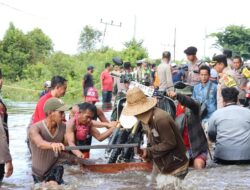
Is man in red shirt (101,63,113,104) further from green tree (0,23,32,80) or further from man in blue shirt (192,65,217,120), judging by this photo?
green tree (0,23,32,80)

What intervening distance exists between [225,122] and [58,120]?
3110 millimetres

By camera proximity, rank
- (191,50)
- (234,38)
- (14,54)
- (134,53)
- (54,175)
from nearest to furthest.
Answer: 1. (54,175)
2. (191,50)
3. (234,38)
4. (134,53)
5. (14,54)

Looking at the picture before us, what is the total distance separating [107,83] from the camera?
2045 centimetres

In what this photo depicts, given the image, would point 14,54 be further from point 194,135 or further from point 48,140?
point 48,140

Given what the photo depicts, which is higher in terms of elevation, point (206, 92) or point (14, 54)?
point (14, 54)

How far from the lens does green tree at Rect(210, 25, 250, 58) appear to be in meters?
36.5

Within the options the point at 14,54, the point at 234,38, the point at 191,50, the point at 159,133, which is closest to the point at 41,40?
the point at 14,54

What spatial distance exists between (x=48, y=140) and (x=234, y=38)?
32.3m

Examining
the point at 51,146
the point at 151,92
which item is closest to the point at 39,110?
the point at 151,92

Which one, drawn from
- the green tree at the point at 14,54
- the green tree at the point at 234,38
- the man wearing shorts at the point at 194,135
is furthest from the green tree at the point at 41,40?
the man wearing shorts at the point at 194,135

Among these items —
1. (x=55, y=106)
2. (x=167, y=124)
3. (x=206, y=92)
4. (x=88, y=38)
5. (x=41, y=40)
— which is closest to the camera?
(x=167, y=124)

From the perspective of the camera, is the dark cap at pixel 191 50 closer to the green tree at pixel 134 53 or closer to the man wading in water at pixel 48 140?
the man wading in water at pixel 48 140

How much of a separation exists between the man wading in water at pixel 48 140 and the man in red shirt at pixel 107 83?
13.7m

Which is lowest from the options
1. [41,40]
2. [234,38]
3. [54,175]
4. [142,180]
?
[142,180]
